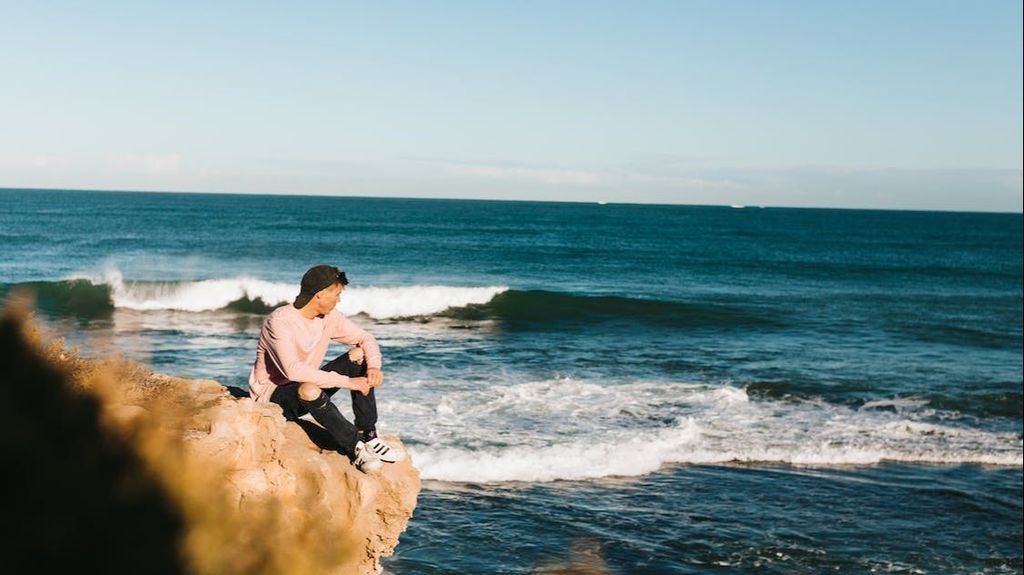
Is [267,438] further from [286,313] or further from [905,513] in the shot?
[905,513]

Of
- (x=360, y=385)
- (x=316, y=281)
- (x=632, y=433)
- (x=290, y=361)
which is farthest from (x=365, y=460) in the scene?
(x=632, y=433)

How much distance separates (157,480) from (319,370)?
196 centimetres

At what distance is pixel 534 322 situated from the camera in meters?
29.2

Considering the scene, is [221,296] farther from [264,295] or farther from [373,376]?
[373,376]

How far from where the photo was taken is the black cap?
6196 mm

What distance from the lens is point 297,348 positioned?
6.41m

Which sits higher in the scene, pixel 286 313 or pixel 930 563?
pixel 286 313

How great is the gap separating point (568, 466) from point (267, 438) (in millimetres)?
7260

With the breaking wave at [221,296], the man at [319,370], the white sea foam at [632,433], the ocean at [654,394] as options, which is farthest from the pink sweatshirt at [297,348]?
the breaking wave at [221,296]

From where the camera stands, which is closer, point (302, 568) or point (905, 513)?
point (302, 568)

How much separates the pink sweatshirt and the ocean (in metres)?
1.26

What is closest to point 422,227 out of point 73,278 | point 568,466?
point 73,278

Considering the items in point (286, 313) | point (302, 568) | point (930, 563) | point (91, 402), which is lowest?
point (930, 563)

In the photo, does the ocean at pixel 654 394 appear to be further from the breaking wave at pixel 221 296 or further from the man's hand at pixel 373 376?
the man's hand at pixel 373 376
